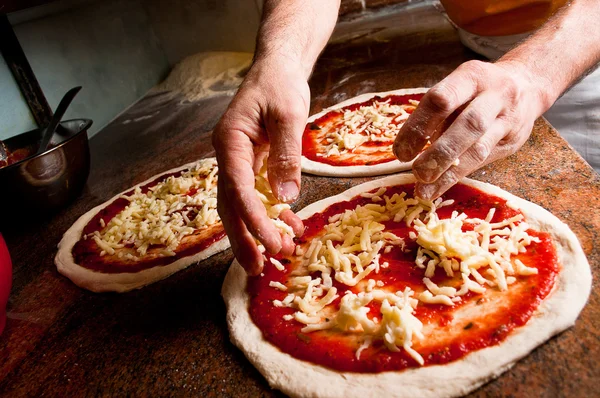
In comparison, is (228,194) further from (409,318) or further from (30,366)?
(30,366)

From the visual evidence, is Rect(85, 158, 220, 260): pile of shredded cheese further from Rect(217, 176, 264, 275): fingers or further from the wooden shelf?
the wooden shelf

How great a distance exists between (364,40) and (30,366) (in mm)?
4170

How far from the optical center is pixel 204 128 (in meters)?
3.71

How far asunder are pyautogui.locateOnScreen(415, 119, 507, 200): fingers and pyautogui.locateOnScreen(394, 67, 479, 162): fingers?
14cm

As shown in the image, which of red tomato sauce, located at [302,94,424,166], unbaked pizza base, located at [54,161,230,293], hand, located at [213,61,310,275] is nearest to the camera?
hand, located at [213,61,310,275]

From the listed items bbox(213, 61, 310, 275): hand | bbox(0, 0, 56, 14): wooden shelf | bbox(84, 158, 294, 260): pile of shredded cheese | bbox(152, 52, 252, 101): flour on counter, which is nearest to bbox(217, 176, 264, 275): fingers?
bbox(213, 61, 310, 275): hand

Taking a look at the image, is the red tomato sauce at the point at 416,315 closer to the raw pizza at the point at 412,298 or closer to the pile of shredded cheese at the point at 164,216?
the raw pizza at the point at 412,298

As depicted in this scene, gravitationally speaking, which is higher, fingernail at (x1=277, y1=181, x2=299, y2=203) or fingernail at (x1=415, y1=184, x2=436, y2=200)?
fingernail at (x1=277, y1=181, x2=299, y2=203)

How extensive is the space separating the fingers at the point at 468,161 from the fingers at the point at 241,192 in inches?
23.7

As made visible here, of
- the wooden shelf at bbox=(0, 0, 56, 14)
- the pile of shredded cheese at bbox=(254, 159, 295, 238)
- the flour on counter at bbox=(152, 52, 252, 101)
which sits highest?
the wooden shelf at bbox=(0, 0, 56, 14)

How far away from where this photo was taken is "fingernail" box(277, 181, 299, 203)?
1583mm

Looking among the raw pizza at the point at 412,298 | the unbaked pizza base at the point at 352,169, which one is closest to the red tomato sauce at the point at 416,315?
the raw pizza at the point at 412,298

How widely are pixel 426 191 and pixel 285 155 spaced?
55 centimetres

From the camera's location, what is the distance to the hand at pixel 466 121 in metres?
1.53
